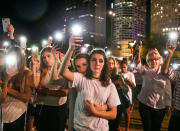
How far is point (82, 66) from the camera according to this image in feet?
10.7

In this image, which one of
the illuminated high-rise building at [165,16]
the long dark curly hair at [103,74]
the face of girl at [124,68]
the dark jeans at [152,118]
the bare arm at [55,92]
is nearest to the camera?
the long dark curly hair at [103,74]

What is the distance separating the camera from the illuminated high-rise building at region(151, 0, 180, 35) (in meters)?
105

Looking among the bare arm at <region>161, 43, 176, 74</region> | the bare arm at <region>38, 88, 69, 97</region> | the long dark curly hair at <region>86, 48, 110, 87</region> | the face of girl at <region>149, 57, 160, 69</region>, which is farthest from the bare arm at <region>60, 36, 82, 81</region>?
the face of girl at <region>149, 57, 160, 69</region>

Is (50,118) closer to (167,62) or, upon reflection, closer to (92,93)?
(92,93)

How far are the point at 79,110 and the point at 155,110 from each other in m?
2.21

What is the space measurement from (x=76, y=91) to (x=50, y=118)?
1.00m

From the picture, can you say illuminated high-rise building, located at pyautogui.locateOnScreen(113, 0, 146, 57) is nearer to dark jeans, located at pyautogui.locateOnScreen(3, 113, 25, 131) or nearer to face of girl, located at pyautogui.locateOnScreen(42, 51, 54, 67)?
face of girl, located at pyautogui.locateOnScreen(42, 51, 54, 67)

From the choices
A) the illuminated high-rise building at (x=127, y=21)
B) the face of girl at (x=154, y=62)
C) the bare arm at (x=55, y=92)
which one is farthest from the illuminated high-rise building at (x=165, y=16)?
the bare arm at (x=55, y=92)

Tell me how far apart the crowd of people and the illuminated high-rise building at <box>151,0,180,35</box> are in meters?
111

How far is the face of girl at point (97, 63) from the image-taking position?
265cm

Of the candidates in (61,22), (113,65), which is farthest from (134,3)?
(113,65)

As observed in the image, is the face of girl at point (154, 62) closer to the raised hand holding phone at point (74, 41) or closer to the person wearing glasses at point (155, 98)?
the person wearing glasses at point (155, 98)

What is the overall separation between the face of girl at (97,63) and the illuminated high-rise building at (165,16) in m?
113

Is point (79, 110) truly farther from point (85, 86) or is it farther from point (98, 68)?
point (98, 68)
